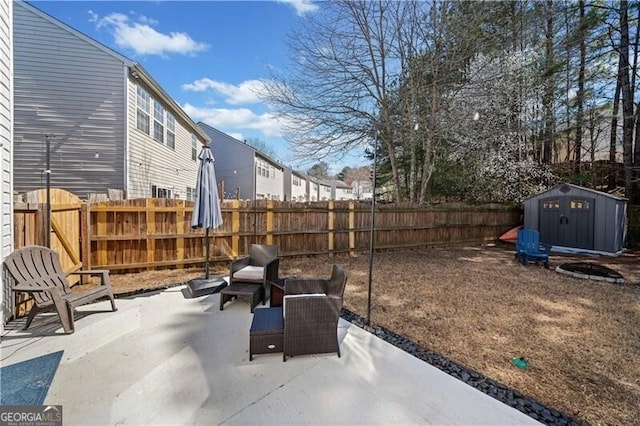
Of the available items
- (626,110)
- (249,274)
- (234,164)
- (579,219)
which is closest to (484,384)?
(249,274)

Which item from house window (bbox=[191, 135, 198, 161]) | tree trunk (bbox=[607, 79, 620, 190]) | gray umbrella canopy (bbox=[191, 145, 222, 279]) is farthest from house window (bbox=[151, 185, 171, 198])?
tree trunk (bbox=[607, 79, 620, 190])

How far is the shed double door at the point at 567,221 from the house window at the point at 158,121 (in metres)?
13.8

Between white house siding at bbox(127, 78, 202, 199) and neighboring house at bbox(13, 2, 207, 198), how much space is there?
0.07 meters

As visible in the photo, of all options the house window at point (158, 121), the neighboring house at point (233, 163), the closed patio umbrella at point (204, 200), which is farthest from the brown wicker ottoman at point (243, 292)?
the neighboring house at point (233, 163)

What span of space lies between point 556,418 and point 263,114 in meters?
10.4

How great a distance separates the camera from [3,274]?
134 inches

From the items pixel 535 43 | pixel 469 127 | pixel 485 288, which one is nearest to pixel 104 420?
pixel 485 288

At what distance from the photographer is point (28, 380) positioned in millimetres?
2523

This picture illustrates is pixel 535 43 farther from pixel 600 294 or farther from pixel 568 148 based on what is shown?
pixel 600 294

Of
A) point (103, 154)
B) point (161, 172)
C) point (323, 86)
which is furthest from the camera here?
point (161, 172)

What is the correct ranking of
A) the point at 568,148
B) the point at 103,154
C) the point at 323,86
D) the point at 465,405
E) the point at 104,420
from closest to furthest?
the point at 104,420, the point at 465,405, the point at 103,154, the point at 323,86, the point at 568,148

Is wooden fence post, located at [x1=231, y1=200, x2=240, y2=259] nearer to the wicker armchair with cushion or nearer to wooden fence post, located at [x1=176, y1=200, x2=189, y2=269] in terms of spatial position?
wooden fence post, located at [x1=176, y1=200, x2=189, y2=269]

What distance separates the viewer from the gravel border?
2.20 meters

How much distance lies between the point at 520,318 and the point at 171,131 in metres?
12.9
